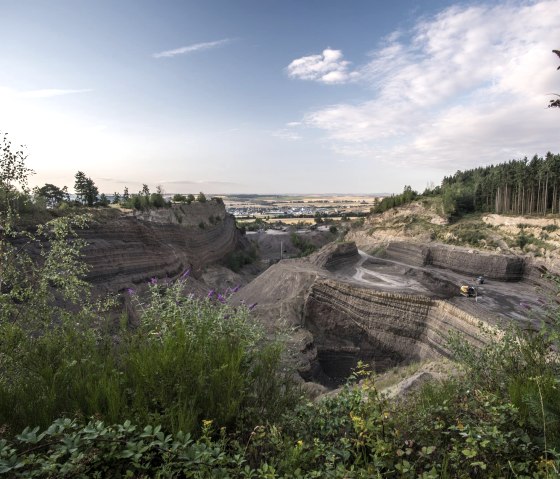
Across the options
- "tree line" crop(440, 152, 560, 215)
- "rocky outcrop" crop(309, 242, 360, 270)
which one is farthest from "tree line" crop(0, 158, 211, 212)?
"tree line" crop(440, 152, 560, 215)

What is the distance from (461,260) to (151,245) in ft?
144

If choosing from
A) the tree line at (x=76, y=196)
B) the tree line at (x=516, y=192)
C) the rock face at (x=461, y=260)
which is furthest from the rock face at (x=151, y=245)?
the tree line at (x=516, y=192)

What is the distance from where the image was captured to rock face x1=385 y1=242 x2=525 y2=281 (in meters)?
45.5

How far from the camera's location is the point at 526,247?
155 feet

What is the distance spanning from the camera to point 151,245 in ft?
118

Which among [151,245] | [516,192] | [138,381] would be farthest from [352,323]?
[516,192]

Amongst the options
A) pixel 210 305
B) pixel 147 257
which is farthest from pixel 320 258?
pixel 210 305

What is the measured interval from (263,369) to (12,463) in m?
3.04

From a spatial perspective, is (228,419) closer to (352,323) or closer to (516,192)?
(352,323)

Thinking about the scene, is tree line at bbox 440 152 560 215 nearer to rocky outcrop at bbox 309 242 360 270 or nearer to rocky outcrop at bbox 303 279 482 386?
rocky outcrop at bbox 309 242 360 270

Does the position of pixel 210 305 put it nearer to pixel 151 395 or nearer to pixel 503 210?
pixel 151 395

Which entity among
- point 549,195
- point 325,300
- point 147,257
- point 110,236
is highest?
point 549,195

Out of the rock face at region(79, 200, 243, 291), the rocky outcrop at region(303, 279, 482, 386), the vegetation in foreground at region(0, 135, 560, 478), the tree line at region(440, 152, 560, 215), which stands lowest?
the rocky outcrop at region(303, 279, 482, 386)

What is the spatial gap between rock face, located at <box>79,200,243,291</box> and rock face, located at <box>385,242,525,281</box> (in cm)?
3126
